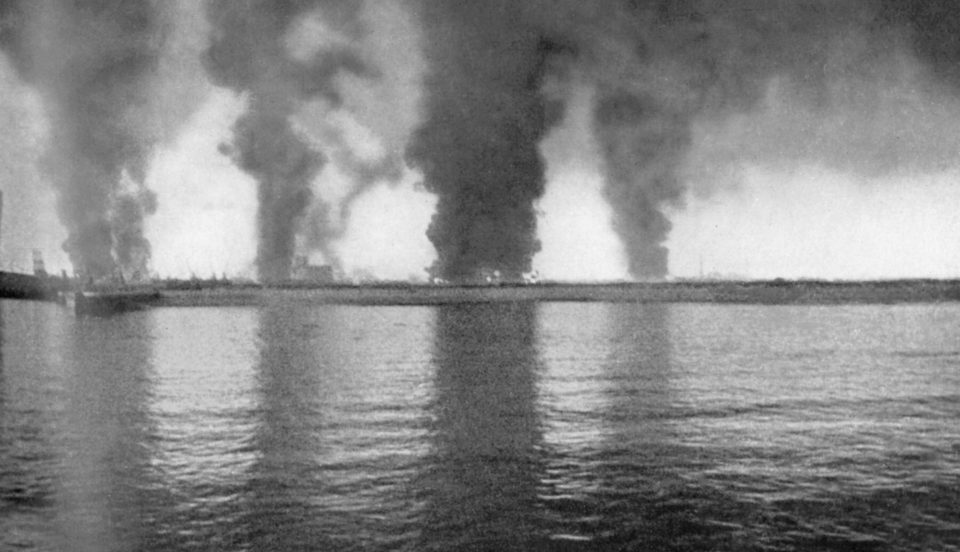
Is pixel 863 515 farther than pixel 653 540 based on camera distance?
Yes

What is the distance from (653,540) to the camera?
626 inches

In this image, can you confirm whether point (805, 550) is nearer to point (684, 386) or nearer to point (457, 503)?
point (457, 503)

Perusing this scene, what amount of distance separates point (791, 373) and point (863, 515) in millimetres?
29210

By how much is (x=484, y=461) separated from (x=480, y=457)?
512 millimetres

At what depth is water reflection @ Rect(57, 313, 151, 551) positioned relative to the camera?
16.3 metres

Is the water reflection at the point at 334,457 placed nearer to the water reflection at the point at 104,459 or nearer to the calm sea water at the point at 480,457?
the calm sea water at the point at 480,457

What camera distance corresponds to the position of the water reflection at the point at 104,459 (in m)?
16.3

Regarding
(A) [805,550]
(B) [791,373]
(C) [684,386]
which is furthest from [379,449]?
(B) [791,373]

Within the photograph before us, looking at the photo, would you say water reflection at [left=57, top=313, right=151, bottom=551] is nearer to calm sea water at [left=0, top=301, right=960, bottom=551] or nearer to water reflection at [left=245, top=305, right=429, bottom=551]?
calm sea water at [left=0, top=301, right=960, bottom=551]

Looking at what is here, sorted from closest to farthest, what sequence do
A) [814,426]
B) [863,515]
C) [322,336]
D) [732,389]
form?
1. [863,515]
2. [814,426]
3. [732,389]
4. [322,336]

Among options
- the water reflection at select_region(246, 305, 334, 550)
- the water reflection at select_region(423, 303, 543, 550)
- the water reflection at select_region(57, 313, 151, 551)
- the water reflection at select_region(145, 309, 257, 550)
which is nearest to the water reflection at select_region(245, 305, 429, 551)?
the water reflection at select_region(246, 305, 334, 550)

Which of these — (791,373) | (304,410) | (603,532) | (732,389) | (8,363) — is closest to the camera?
(603,532)

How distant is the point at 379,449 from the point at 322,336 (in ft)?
200

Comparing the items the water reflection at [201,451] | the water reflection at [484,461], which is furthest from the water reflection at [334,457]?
the water reflection at [484,461]
